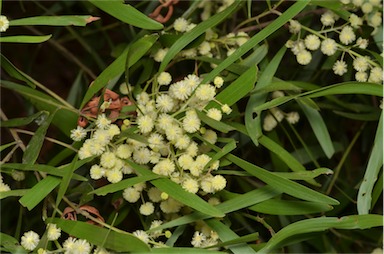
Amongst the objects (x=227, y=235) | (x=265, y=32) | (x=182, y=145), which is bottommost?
(x=227, y=235)

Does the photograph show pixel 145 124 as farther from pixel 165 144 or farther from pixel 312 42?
pixel 312 42

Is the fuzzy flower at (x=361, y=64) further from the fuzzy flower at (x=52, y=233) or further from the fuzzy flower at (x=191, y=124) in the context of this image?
the fuzzy flower at (x=52, y=233)

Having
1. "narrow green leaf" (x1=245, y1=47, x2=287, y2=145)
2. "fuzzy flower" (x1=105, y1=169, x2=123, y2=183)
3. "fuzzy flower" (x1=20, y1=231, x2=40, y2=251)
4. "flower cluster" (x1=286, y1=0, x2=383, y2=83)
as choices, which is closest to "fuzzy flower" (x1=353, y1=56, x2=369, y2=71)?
"flower cluster" (x1=286, y1=0, x2=383, y2=83)

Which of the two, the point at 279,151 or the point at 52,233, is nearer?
the point at 52,233

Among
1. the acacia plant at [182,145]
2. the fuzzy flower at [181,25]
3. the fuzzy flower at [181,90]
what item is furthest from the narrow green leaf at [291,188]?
the fuzzy flower at [181,25]

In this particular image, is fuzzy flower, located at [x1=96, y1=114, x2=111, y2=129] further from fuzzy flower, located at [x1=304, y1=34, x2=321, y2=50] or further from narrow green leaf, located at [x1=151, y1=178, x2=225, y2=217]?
fuzzy flower, located at [x1=304, y1=34, x2=321, y2=50]

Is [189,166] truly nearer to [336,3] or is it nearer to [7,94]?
[336,3]

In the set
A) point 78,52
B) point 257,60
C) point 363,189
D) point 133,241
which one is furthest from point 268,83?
point 78,52

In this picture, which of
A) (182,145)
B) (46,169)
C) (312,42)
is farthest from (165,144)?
(312,42)
